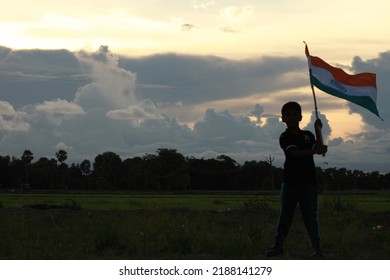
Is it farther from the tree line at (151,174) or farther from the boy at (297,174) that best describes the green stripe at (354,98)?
the tree line at (151,174)

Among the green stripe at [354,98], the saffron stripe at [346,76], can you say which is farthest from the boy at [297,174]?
the saffron stripe at [346,76]

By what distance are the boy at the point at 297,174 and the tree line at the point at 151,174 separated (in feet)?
303

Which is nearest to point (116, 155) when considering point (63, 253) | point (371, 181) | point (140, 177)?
point (140, 177)

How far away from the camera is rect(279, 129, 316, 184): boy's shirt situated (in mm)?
7426

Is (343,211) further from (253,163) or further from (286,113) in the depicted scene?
(253,163)

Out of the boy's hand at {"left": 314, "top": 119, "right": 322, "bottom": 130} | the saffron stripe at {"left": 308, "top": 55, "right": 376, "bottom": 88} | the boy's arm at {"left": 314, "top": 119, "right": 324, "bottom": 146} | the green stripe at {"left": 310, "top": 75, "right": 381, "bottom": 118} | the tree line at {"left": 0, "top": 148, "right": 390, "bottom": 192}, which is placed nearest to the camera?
the boy's arm at {"left": 314, "top": 119, "right": 324, "bottom": 146}

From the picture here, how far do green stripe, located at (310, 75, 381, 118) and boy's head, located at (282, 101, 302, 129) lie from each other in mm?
727

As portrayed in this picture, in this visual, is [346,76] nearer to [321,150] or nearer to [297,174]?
[321,150]

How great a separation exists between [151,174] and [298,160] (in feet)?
316

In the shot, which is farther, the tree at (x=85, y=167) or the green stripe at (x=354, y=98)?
the tree at (x=85, y=167)

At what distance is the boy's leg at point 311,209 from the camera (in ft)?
24.7

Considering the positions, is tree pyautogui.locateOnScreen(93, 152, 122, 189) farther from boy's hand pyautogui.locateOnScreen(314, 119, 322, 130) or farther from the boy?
boy's hand pyautogui.locateOnScreen(314, 119, 322, 130)

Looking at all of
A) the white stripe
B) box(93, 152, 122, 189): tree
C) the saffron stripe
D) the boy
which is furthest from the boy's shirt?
box(93, 152, 122, 189): tree

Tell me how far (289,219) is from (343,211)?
888 centimetres
